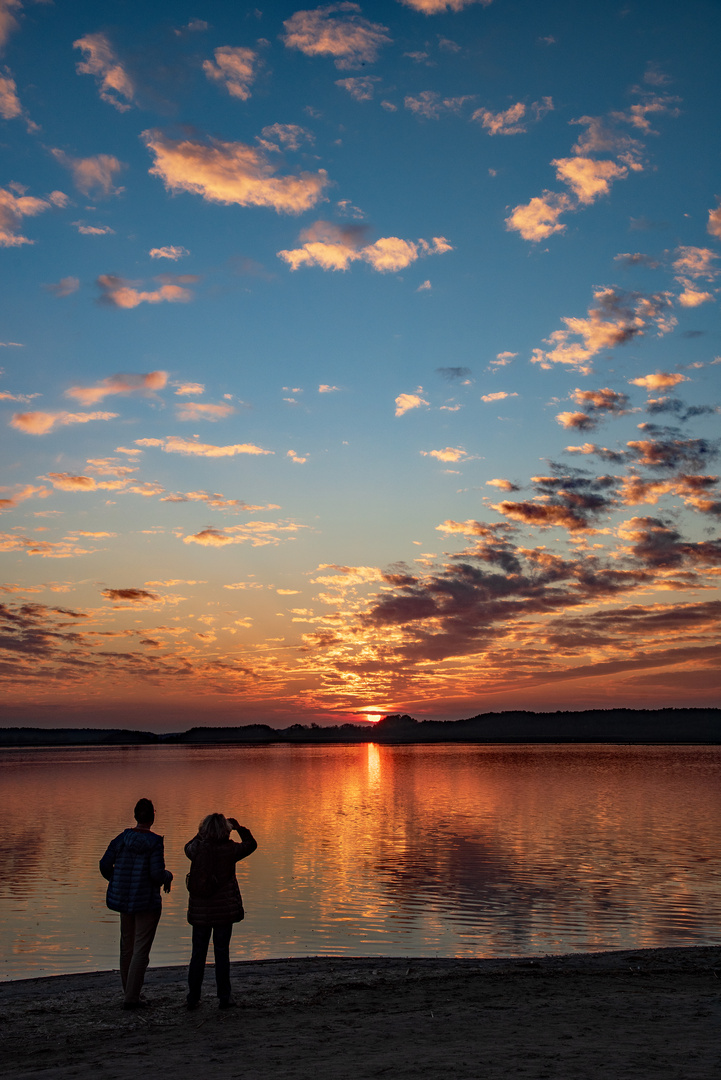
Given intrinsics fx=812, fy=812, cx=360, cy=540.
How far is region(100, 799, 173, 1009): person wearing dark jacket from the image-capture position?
9.81 meters

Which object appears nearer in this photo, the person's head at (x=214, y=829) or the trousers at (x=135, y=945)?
the person's head at (x=214, y=829)

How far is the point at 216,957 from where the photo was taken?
33.2 ft

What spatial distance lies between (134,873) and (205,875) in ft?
2.80

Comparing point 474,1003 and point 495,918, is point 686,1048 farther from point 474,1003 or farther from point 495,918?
point 495,918

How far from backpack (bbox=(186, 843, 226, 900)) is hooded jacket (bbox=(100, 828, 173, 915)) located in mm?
417

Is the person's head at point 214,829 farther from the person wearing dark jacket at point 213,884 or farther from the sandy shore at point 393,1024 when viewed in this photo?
the sandy shore at point 393,1024

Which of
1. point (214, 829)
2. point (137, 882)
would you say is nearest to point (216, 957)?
point (137, 882)

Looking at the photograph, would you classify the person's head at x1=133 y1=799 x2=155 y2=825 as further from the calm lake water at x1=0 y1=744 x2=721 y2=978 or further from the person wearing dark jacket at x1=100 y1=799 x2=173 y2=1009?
the calm lake water at x1=0 y1=744 x2=721 y2=978

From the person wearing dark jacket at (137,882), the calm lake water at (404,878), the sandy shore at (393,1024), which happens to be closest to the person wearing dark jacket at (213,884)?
the person wearing dark jacket at (137,882)

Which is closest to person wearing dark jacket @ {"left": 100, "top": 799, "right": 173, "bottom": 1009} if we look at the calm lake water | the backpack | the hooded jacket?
the hooded jacket

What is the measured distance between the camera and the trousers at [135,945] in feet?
32.6

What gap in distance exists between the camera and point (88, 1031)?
9.46 m

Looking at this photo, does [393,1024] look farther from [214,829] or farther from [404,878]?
[404,878]

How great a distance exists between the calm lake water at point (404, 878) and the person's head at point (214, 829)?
7400 mm
